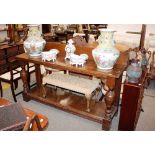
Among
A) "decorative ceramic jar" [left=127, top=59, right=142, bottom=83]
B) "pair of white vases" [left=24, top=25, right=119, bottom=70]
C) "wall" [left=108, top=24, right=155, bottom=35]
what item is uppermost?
"wall" [left=108, top=24, right=155, bottom=35]

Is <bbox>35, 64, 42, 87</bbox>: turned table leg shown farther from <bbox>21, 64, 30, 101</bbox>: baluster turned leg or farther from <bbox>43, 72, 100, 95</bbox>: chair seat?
<bbox>43, 72, 100, 95</bbox>: chair seat

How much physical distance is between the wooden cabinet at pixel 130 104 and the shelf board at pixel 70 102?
0.31 m

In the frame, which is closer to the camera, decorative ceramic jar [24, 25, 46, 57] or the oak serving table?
the oak serving table

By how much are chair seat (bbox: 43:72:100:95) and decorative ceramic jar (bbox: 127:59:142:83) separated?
593mm

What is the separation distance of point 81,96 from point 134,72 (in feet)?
3.89

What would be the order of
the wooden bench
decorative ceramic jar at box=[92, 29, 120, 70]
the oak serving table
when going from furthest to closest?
the wooden bench < the oak serving table < decorative ceramic jar at box=[92, 29, 120, 70]

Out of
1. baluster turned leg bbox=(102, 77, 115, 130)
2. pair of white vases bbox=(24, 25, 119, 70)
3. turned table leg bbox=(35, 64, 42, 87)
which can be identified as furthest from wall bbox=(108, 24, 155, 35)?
baluster turned leg bbox=(102, 77, 115, 130)

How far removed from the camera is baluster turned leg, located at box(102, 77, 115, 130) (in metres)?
2.14

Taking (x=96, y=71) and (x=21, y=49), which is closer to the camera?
(x=96, y=71)

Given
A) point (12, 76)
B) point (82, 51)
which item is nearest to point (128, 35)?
point (82, 51)

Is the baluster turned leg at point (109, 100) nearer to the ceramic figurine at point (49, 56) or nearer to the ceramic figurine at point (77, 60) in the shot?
the ceramic figurine at point (77, 60)

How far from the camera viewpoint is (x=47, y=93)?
312cm
